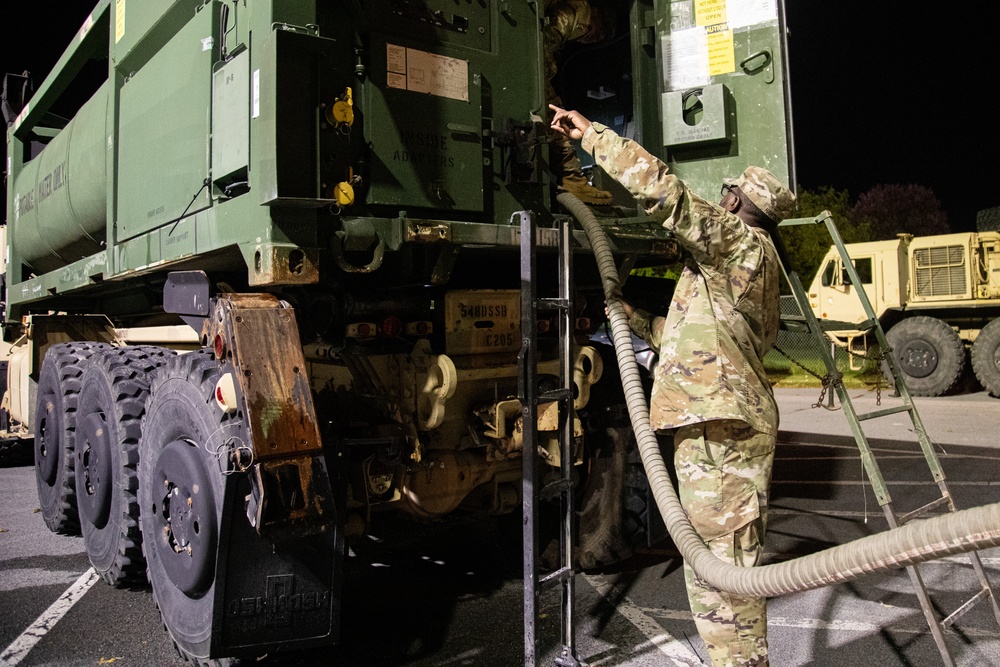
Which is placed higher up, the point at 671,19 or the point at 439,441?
the point at 671,19

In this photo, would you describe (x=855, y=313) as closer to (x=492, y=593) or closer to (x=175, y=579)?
(x=492, y=593)

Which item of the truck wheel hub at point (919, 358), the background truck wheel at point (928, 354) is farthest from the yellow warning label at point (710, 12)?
the truck wheel hub at point (919, 358)

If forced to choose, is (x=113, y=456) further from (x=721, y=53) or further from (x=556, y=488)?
(x=721, y=53)

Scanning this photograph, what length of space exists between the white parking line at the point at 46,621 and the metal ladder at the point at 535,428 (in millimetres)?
2373

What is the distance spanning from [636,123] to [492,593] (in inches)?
107

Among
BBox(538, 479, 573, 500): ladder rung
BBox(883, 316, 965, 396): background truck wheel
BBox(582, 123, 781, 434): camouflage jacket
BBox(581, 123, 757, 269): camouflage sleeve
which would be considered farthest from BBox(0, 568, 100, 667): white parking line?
BBox(883, 316, 965, 396): background truck wheel

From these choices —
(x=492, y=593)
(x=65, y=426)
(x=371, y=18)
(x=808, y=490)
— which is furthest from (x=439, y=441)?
(x=808, y=490)

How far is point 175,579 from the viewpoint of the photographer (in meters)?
3.00

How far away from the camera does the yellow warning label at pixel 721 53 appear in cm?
413

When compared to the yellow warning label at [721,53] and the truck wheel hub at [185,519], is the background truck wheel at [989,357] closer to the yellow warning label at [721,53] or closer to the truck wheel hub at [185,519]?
the yellow warning label at [721,53]

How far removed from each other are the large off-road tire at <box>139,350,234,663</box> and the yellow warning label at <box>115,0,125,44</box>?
7.26ft

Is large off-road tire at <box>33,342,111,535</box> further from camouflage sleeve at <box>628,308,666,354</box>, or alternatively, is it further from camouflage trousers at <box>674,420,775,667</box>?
camouflage trousers at <box>674,420,775,667</box>

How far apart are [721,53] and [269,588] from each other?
3421 mm

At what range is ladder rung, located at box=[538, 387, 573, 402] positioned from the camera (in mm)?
3141
